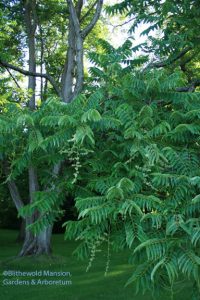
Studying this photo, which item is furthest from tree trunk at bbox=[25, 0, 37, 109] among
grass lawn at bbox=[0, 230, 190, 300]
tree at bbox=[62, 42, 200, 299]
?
tree at bbox=[62, 42, 200, 299]

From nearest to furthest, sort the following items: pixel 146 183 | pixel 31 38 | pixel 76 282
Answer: pixel 146 183, pixel 76 282, pixel 31 38

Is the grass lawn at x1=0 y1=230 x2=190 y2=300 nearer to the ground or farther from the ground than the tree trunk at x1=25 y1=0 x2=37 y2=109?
nearer to the ground

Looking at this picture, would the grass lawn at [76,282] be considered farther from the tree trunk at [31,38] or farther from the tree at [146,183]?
the tree trunk at [31,38]

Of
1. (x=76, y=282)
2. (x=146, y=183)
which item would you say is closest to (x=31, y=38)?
(x=76, y=282)

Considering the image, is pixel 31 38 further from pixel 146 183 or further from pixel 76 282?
pixel 146 183

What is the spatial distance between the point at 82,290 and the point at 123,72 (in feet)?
21.1

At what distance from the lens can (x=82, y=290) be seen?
10117 millimetres

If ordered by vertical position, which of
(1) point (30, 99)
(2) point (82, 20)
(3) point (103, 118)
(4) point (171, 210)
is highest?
(2) point (82, 20)

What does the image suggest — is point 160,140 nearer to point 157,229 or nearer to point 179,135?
point 179,135

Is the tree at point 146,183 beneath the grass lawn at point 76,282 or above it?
above

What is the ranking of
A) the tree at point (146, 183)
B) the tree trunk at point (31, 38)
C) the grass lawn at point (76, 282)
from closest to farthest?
1. the tree at point (146, 183)
2. the grass lawn at point (76, 282)
3. the tree trunk at point (31, 38)

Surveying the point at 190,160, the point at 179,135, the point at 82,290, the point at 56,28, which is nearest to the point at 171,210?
the point at 190,160

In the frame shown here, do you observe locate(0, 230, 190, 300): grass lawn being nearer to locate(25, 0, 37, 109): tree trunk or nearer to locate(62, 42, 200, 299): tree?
locate(62, 42, 200, 299): tree

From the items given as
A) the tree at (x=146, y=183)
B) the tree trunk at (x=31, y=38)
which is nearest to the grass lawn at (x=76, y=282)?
the tree at (x=146, y=183)
